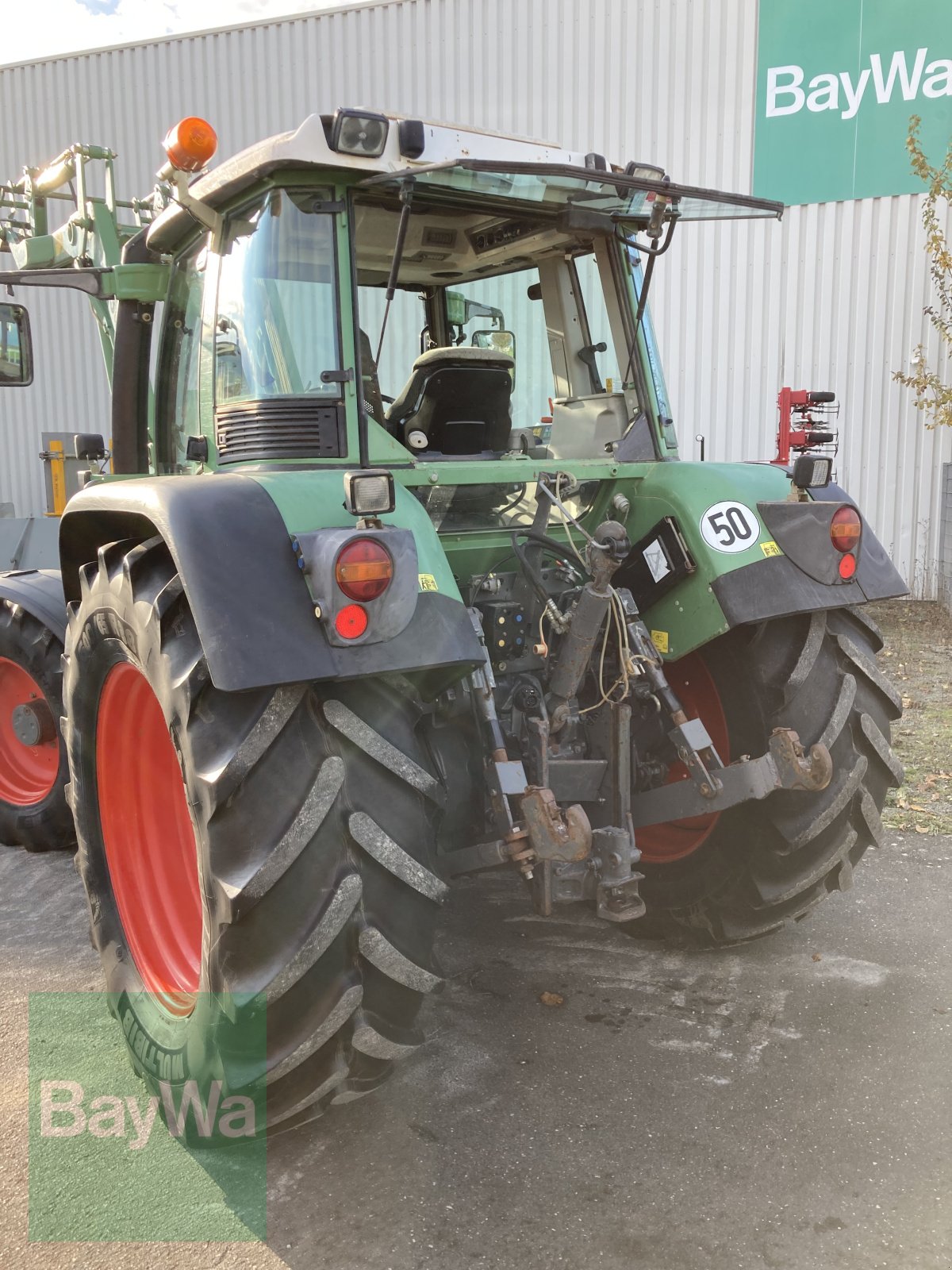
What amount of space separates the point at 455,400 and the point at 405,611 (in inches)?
50.1

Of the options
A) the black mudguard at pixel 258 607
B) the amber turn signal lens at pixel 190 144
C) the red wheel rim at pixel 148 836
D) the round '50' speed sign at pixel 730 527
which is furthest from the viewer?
the round '50' speed sign at pixel 730 527

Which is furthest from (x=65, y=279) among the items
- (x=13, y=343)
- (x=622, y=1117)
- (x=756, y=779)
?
(x=622, y=1117)

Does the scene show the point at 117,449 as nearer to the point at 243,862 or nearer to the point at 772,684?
the point at 243,862

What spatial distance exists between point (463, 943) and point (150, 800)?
1.17 m

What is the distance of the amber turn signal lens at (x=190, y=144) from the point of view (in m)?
2.70

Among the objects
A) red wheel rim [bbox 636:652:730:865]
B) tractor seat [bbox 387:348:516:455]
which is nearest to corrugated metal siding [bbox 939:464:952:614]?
red wheel rim [bbox 636:652:730:865]

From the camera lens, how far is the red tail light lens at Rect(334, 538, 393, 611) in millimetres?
2176

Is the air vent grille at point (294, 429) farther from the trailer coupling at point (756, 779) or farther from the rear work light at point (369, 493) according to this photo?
the trailer coupling at point (756, 779)

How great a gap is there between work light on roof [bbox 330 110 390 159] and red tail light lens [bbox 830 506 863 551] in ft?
5.28

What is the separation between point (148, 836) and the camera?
3049 mm

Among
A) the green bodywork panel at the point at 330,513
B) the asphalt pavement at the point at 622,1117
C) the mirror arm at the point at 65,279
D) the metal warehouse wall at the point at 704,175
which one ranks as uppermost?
the metal warehouse wall at the point at 704,175

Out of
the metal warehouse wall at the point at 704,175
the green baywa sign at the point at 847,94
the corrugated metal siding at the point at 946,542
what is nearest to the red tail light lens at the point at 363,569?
the corrugated metal siding at the point at 946,542

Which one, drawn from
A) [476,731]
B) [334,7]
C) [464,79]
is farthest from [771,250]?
[476,731]

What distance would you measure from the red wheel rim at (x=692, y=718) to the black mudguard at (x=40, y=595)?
94.7 inches
